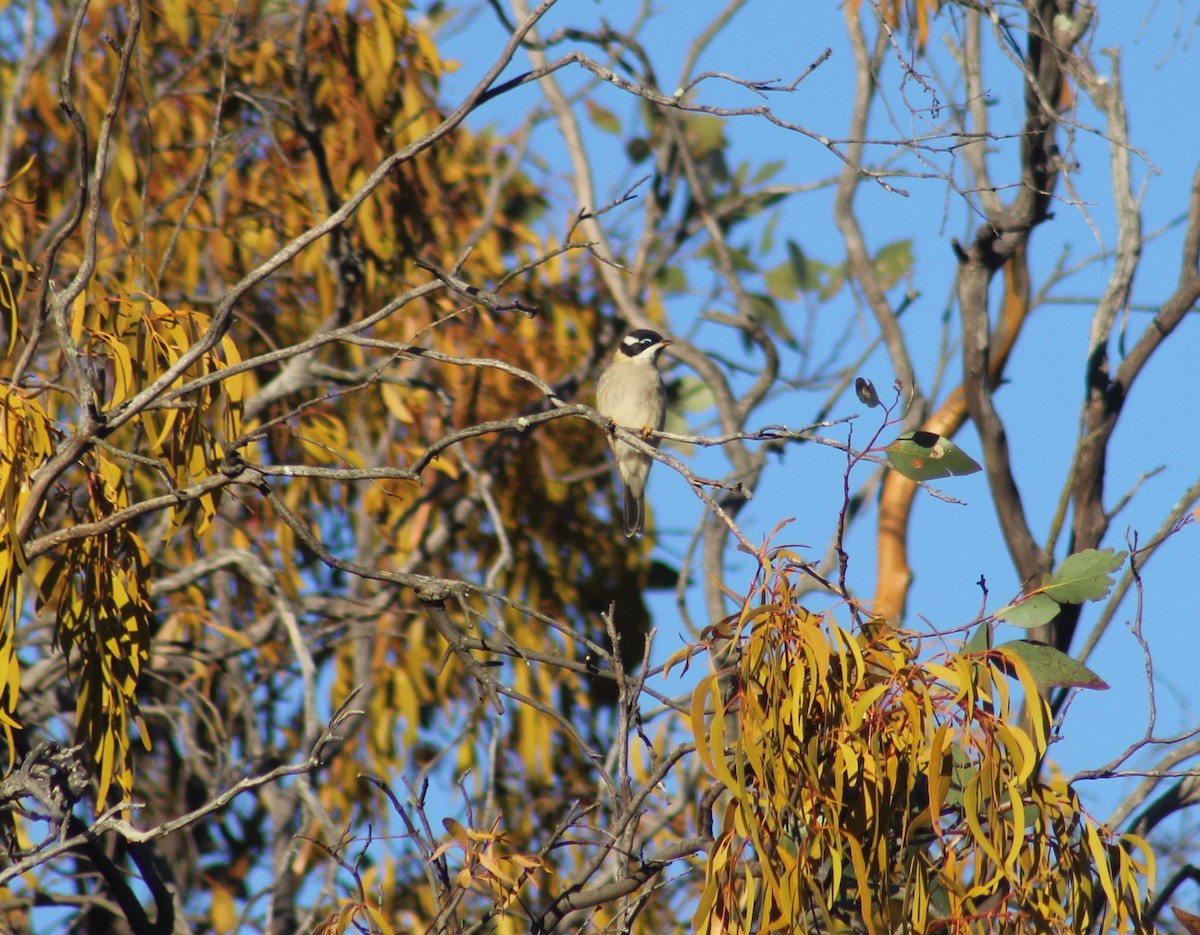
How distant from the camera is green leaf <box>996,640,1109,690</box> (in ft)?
7.67

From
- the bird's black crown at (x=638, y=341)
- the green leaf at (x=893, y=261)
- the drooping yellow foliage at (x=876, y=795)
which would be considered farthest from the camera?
the green leaf at (x=893, y=261)

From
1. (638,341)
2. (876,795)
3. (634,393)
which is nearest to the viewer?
(876,795)

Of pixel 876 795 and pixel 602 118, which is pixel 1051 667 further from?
pixel 602 118

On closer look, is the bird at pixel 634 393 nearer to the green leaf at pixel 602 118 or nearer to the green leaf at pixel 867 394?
the green leaf at pixel 602 118

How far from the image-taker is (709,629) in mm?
2184

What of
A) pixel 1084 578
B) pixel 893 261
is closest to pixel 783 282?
pixel 893 261

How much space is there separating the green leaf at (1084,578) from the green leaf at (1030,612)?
0.8 inches

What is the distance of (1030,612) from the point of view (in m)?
2.37

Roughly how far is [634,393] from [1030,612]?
4.41m

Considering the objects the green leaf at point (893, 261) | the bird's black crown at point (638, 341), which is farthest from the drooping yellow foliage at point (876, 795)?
the green leaf at point (893, 261)

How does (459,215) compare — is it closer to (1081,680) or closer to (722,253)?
(722,253)

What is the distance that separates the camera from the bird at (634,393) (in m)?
6.38

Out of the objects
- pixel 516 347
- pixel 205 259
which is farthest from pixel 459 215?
pixel 205 259

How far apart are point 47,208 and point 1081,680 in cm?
485
